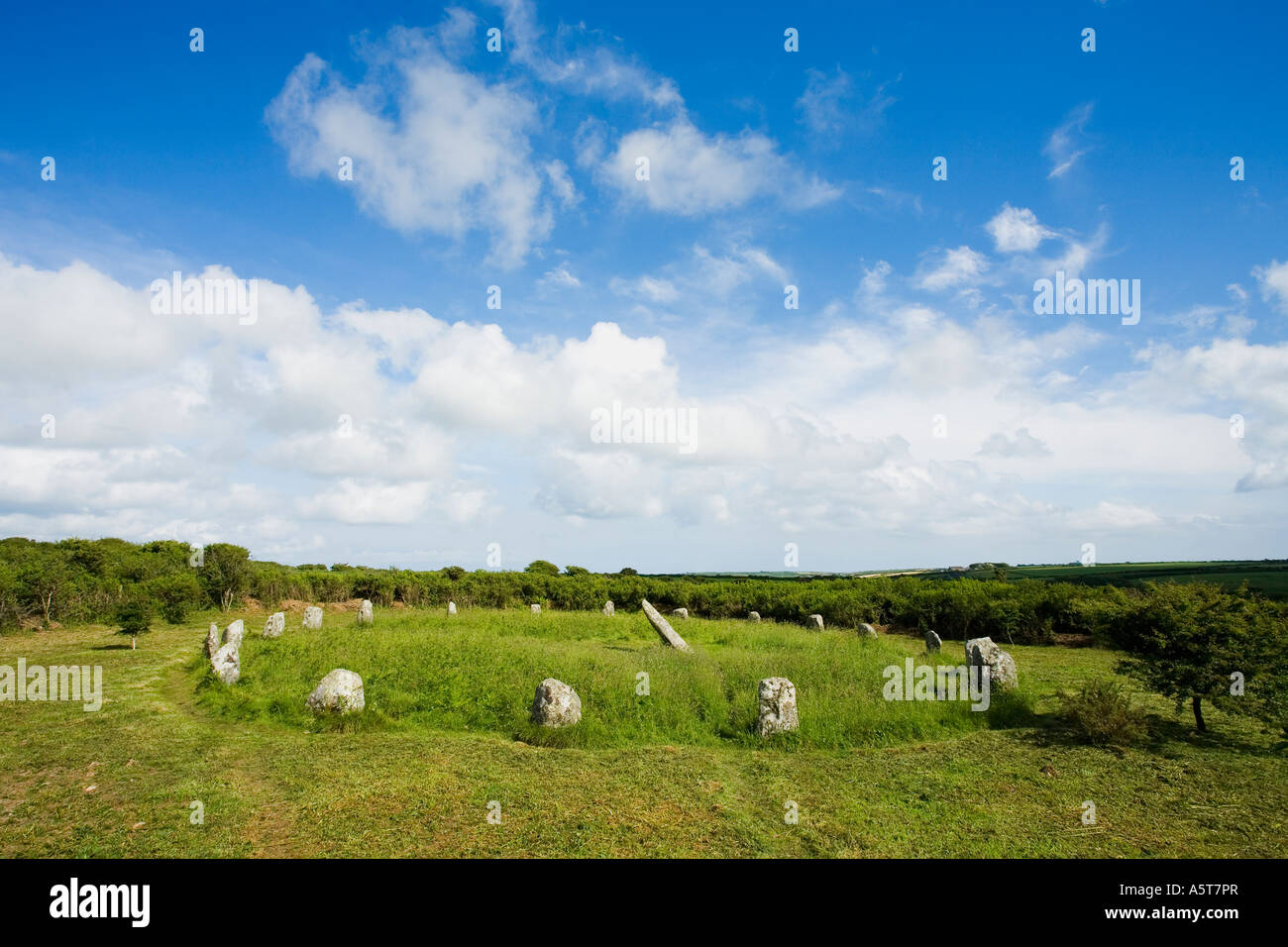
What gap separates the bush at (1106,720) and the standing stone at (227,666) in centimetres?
1657

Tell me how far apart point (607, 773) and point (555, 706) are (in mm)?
2213

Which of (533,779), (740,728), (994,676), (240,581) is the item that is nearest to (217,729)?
(533,779)

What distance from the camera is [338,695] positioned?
10.7 meters

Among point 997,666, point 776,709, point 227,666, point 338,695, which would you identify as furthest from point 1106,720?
point 227,666

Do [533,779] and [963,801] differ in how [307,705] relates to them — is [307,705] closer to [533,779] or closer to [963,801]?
[533,779]

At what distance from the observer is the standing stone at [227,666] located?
43.4 ft

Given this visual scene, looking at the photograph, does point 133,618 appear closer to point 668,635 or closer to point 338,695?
point 338,695

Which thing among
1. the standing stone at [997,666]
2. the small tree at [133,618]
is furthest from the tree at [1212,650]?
the small tree at [133,618]

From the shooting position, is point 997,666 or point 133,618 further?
point 133,618

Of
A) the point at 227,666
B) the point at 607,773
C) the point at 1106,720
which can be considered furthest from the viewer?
the point at 227,666

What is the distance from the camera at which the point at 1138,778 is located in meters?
7.70

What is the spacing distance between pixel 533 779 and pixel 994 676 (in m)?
9.76

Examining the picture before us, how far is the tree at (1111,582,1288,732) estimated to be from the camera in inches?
351

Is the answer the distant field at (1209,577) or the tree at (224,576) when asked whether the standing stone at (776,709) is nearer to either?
the distant field at (1209,577)
